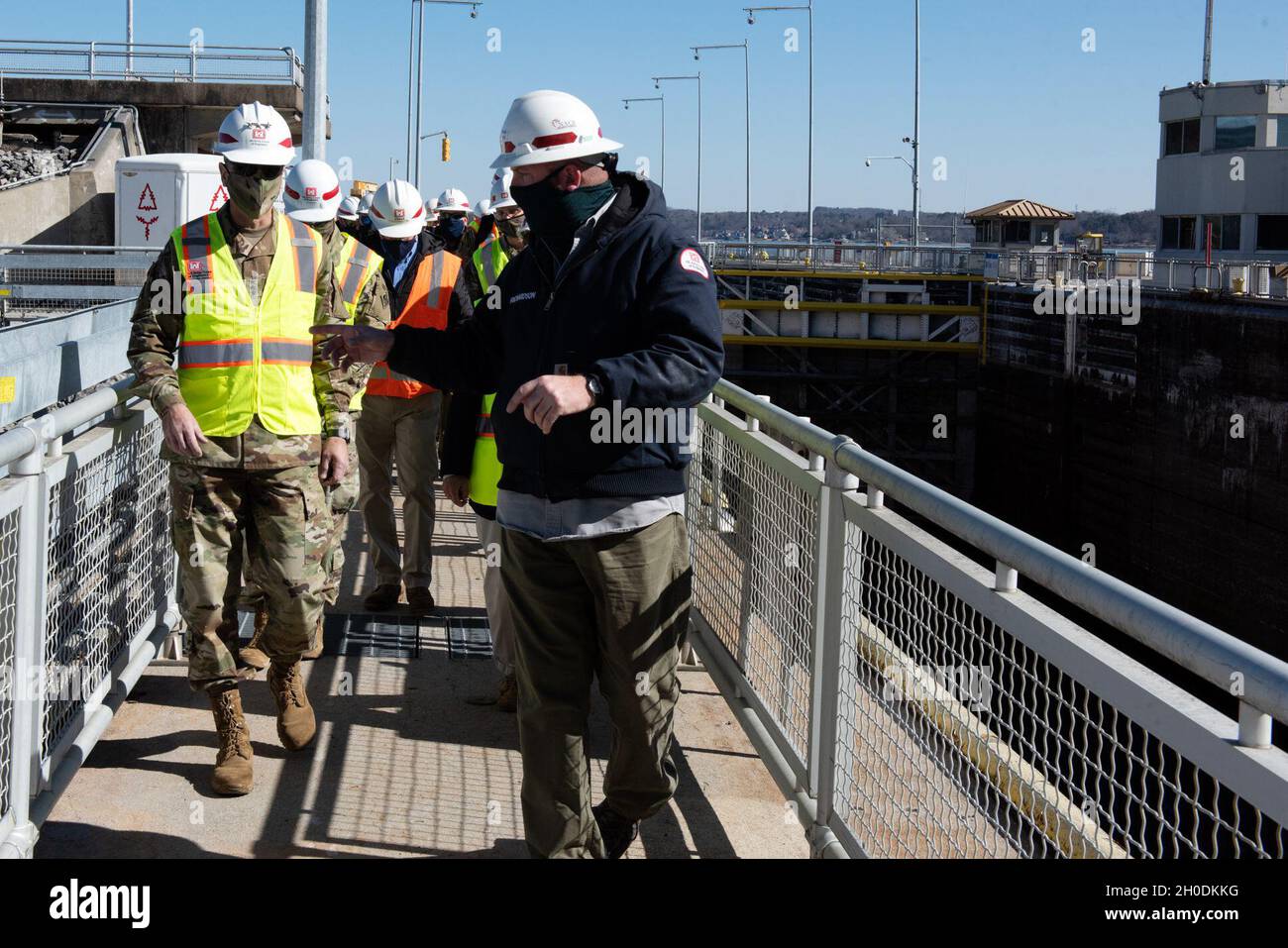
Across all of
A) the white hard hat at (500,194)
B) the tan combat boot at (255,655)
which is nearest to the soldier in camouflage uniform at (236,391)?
the tan combat boot at (255,655)

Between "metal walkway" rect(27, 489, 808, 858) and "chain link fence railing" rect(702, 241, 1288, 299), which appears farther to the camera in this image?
"chain link fence railing" rect(702, 241, 1288, 299)

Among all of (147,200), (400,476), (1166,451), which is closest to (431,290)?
(400,476)

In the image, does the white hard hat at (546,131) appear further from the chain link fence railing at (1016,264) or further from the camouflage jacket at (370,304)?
the chain link fence railing at (1016,264)

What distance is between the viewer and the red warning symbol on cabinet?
85.0 ft

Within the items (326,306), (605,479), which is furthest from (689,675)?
(605,479)

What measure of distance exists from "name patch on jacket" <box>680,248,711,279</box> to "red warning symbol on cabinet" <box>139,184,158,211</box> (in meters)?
24.2

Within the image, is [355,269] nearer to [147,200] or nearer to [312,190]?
[312,190]

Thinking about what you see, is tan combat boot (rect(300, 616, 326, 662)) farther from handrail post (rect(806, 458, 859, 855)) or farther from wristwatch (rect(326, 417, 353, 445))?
handrail post (rect(806, 458, 859, 855))

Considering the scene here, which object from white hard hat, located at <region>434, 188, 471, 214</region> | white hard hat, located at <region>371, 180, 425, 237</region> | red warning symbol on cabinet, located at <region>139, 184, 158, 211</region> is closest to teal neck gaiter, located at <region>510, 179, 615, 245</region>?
white hard hat, located at <region>371, 180, 425, 237</region>

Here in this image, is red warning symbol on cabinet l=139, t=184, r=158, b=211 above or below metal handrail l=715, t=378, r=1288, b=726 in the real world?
above

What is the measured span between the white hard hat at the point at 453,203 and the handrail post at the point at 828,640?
853cm

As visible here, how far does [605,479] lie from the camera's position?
3.65 m

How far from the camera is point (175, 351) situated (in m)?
4.81

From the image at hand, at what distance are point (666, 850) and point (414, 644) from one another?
246 centimetres
